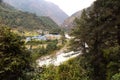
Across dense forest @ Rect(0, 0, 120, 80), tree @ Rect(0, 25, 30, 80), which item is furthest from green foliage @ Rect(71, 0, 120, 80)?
tree @ Rect(0, 25, 30, 80)

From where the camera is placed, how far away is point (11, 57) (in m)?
20.9

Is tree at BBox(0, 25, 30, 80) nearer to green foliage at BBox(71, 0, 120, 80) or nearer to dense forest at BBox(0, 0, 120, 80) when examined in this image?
dense forest at BBox(0, 0, 120, 80)

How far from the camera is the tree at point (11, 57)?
67.3ft

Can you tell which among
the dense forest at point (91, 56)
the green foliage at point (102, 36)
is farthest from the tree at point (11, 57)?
the green foliage at point (102, 36)

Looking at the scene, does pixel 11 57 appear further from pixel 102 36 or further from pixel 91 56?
pixel 102 36

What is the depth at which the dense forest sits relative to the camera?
2099 centimetres

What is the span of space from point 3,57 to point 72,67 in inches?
239

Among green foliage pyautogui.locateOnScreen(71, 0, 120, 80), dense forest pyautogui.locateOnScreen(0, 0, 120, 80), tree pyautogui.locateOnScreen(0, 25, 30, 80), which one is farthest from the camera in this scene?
green foliage pyautogui.locateOnScreen(71, 0, 120, 80)

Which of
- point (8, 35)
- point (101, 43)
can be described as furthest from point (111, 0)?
point (8, 35)

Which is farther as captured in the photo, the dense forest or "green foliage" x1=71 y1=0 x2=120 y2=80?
"green foliage" x1=71 y1=0 x2=120 y2=80

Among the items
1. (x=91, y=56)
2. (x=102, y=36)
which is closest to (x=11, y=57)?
(x=91, y=56)

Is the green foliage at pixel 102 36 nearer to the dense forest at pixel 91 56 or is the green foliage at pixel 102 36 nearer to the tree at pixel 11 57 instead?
the dense forest at pixel 91 56

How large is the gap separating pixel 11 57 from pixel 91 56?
33.1 ft

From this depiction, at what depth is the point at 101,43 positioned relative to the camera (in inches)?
1115
